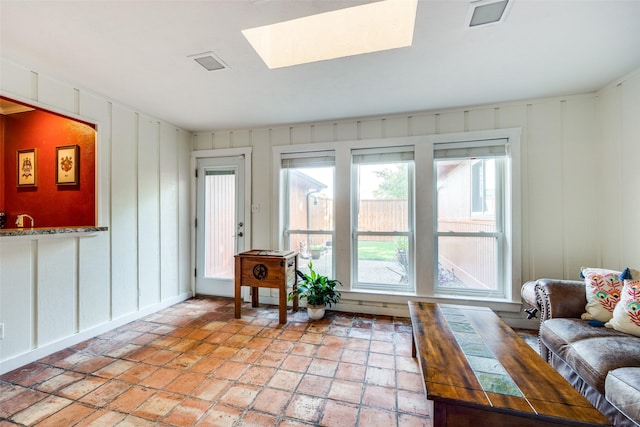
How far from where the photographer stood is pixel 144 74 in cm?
227

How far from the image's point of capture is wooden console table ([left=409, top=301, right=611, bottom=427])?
1036 millimetres

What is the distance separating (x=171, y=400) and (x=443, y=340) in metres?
1.76

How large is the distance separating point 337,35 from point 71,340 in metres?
3.48

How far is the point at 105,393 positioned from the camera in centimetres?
177

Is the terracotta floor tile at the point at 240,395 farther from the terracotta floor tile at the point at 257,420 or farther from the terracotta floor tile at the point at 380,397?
the terracotta floor tile at the point at 380,397

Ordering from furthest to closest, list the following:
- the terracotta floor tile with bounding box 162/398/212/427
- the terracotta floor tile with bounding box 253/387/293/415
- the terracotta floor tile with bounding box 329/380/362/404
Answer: the terracotta floor tile with bounding box 329/380/362/404 → the terracotta floor tile with bounding box 253/387/293/415 → the terracotta floor tile with bounding box 162/398/212/427

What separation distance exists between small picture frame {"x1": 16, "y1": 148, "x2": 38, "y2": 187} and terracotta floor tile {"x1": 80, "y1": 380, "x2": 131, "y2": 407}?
7.73 ft

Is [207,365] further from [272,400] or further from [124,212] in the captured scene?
[124,212]

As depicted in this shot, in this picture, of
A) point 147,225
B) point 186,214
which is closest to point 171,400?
point 147,225

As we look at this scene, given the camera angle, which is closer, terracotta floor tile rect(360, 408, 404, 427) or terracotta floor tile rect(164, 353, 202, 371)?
terracotta floor tile rect(360, 408, 404, 427)

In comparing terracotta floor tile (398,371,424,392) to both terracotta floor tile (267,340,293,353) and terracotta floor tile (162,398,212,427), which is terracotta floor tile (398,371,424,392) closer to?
terracotta floor tile (267,340,293,353)

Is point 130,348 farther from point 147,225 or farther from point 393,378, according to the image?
point 393,378

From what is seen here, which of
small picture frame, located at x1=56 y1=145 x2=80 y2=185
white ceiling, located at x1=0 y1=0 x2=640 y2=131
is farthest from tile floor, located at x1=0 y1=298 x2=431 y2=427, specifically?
white ceiling, located at x1=0 y1=0 x2=640 y2=131

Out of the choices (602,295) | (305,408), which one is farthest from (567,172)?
(305,408)
